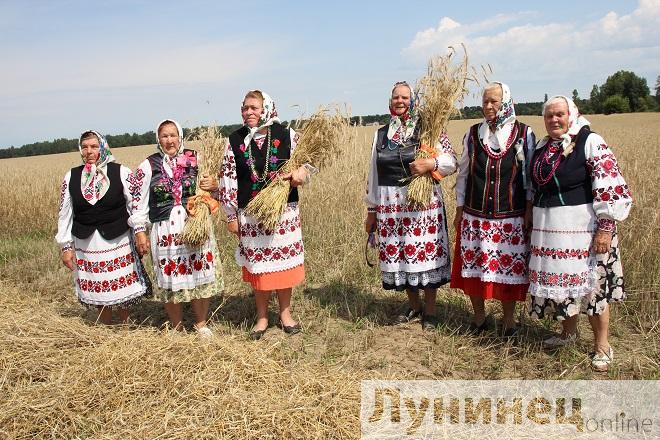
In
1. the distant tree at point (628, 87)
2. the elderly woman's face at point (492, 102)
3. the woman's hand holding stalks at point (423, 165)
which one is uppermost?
the distant tree at point (628, 87)

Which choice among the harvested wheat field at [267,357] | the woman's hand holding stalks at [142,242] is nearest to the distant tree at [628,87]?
the harvested wheat field at [267,357]

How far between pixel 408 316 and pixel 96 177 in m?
2.65

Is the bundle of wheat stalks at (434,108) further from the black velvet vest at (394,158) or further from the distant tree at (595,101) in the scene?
the distant tree at (595,101)

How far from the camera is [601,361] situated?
3.25m

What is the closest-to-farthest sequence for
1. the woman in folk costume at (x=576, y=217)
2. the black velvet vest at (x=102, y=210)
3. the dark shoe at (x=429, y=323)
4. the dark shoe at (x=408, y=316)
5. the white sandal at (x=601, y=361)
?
1. the woman in folk costume at (x=576, y=217)
2. the white sandal at (x=601, y=361)
3. the black velvet vest at (x=102, y=210)
4. the dark shoe at (x=429, y=323)
5. the dark shoe at (x=408, y=316)

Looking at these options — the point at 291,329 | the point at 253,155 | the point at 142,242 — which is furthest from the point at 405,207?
the point at 142,242

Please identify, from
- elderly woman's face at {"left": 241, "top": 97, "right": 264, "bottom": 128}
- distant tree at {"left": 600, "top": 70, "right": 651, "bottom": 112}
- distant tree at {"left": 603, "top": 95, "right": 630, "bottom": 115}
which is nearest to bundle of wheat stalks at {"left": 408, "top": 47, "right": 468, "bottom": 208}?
elderly woman's face at {"left": 241, "top": 97, "right": 264, "bottom": 128}

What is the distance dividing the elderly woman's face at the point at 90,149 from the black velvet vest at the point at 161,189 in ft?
1.43

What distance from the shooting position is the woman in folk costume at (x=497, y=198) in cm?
342

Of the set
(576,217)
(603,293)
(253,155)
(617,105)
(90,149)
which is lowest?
(603,293)

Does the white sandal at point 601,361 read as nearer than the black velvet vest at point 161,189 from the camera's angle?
Yes

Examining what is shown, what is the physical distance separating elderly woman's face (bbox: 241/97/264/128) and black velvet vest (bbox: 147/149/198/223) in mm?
537

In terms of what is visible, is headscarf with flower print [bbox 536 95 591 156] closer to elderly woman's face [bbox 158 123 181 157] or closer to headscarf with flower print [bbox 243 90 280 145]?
headscarf with flower print [bbox 243 90 280 145]

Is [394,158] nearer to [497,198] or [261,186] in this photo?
[497,198]
